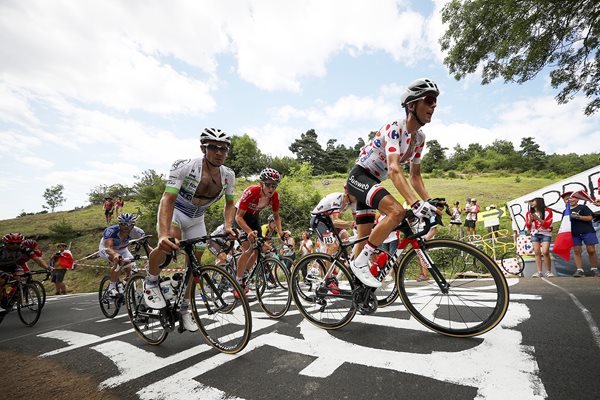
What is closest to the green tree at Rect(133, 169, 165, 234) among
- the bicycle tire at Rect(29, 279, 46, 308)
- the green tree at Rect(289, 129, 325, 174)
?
the bicycle tire at Rect(29, 279, 46, 308)

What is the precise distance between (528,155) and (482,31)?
101 m

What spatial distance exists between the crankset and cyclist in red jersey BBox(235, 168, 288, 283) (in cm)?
215

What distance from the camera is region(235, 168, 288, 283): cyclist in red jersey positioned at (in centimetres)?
491

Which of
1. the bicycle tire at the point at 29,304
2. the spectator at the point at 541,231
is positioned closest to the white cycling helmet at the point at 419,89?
the spectator at the point at 541,231

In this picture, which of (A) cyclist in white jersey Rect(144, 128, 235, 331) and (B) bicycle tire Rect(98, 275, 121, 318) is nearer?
(A) cyclist in white jersey Rect(144, 128, 235, 331)

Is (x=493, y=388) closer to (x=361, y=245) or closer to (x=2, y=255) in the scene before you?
(x=361, y=245)

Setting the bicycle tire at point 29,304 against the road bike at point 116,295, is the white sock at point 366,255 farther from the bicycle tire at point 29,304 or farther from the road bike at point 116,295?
the bicycle tire at point 29,304

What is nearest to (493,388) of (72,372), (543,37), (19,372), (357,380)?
(357,380)

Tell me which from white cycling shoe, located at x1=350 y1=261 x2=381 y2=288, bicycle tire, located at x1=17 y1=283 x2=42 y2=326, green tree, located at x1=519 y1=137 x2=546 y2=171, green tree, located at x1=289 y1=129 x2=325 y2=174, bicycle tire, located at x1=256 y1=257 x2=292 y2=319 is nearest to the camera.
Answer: white cycling shoe, located at x1=350 y1=261 x2=381 y2=288

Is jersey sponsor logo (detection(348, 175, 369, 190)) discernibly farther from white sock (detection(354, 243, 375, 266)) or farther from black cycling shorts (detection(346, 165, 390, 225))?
white sock (detection(354, 243, 375, 266))

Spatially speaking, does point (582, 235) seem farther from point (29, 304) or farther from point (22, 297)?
point (22, 297)

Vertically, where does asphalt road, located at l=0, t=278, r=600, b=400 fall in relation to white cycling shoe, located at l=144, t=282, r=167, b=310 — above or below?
below

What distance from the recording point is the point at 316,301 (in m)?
3.62

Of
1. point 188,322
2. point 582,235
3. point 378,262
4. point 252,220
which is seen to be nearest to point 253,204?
point 252,220
